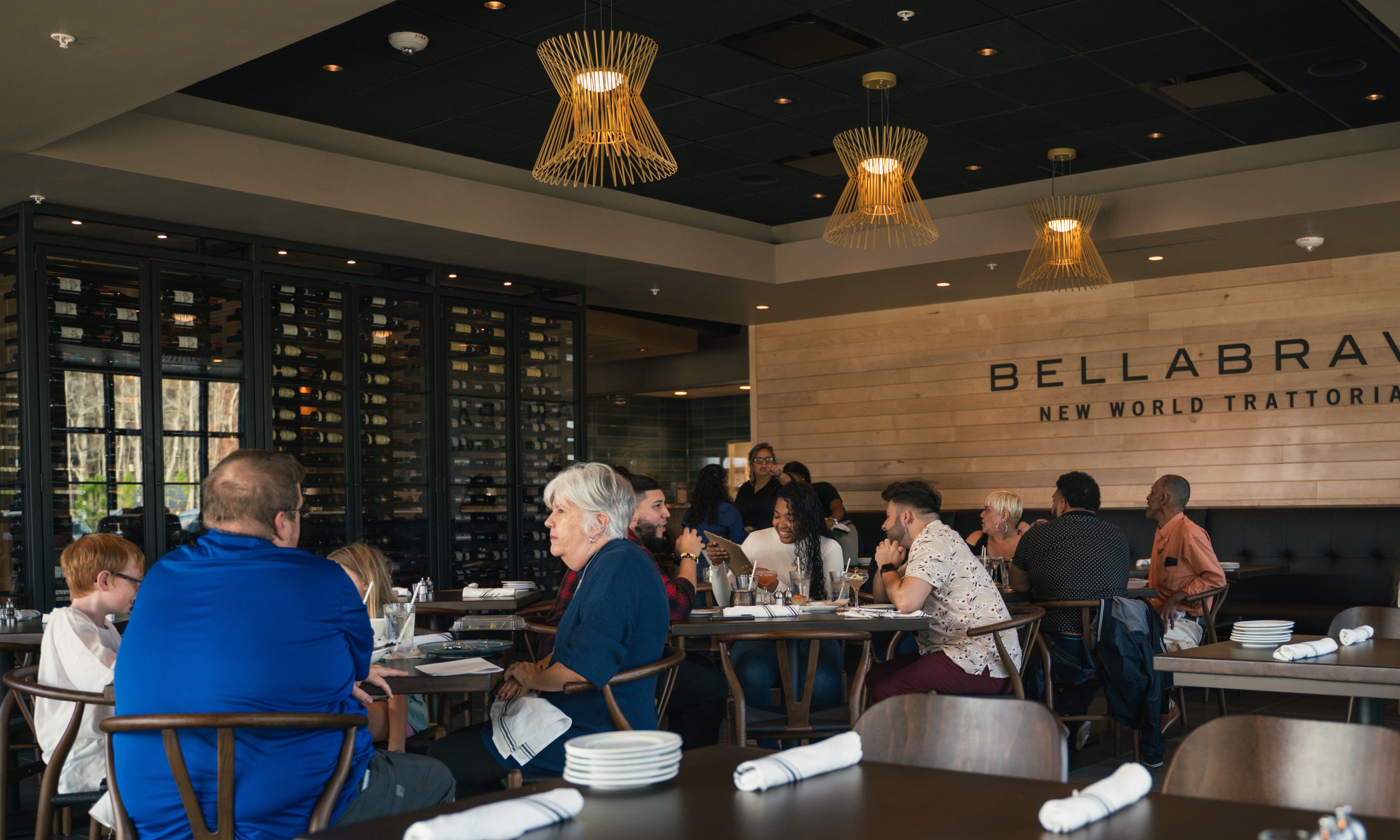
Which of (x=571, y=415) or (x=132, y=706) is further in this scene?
(x=571, y=415)

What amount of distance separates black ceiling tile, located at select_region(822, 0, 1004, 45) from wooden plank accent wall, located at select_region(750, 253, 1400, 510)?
13.5 feet

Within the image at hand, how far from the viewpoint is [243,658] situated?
2453 millimetres

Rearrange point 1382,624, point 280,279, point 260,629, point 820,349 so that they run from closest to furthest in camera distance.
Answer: point 260,629 < point 1382,624 < point 280,279 < point 820,349

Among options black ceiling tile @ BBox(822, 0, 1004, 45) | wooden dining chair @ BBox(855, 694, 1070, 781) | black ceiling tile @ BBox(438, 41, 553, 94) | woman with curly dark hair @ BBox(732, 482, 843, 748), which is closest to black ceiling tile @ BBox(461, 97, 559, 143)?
black ceiling tile @ BBox(438, 41, 553, 94)

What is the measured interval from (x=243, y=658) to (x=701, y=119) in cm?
507

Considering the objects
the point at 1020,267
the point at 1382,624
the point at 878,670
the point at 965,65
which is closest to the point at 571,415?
the point at 1020,267

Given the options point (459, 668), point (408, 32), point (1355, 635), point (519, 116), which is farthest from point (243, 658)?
point (519, 116)

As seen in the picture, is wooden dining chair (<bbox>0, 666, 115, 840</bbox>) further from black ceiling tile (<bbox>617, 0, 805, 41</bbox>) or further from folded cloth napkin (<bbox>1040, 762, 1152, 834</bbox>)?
black ceiling tile (<bbox>617, 0, 805, 41</bbox>)

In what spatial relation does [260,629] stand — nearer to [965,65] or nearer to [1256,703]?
[965,65]

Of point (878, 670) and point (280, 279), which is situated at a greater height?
point (280, 279)

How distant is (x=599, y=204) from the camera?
27.8 ft

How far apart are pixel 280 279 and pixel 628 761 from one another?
22.2ft

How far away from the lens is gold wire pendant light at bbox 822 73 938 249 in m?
6.27

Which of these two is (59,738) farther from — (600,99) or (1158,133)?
(1158,133)
